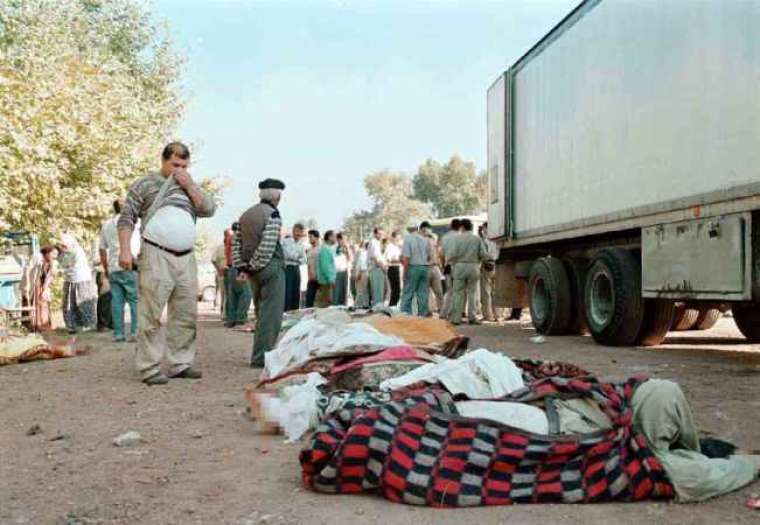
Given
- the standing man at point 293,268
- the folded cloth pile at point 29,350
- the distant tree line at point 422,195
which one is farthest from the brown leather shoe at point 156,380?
the distant tree line at point 422,195

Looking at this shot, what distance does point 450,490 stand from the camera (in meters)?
A: 3.15

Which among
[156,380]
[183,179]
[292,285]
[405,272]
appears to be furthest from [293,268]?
[156,380]

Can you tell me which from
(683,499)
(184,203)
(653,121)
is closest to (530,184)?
(653,121)

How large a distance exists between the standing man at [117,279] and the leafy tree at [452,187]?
56483 mm

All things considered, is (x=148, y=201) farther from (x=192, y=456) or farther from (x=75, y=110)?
(x=75, y=110)

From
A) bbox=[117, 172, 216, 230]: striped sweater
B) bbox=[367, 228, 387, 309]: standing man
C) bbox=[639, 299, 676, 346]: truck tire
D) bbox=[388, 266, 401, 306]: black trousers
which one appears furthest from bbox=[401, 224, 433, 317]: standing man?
bbox=[117, 172, 216, 230]: striped sweater

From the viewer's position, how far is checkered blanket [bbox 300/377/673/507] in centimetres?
317

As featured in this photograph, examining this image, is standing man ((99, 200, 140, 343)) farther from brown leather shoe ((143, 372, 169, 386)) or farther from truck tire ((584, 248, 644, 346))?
truck tire ((584, 248, 644, 346))

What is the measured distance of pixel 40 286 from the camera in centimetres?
1262

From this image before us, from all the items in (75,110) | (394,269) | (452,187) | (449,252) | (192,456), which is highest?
(452,187)

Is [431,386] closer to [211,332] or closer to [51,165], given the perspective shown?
[211,332]

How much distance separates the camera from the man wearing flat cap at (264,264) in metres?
7.29

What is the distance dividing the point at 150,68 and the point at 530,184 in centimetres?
2564

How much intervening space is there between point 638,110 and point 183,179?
4.49m
